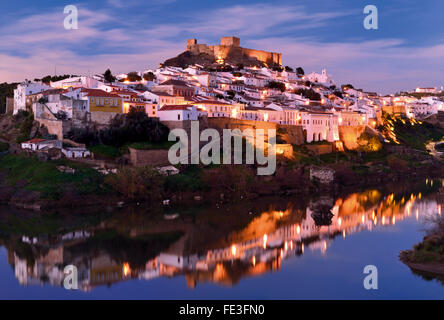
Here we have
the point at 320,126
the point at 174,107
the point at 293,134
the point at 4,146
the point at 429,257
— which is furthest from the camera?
the point at 320,126

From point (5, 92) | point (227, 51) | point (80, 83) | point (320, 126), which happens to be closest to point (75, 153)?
point (80, 83)

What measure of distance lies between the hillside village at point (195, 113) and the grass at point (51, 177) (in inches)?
30.6

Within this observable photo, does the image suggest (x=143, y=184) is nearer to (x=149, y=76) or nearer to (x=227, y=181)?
(x=227, y=181)

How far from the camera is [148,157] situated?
29.7 meters

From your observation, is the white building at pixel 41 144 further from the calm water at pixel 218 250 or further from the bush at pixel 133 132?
the calm water at pixel 218 250

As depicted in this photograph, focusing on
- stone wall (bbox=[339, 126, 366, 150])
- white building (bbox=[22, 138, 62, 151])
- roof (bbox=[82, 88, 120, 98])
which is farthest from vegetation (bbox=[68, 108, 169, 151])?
stone wall (bbox=[339, 126, 366, 150])

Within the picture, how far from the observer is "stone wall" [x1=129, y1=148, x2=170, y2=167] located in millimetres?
29469

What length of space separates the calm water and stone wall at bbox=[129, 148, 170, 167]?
4.85 meters

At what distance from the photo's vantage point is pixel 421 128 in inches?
2267

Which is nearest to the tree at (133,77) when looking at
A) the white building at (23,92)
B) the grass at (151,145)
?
the white building at (23,92)

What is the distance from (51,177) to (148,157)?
5319 mm

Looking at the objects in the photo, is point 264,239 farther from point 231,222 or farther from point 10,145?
point 10,145

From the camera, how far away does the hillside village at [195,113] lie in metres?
29.9
